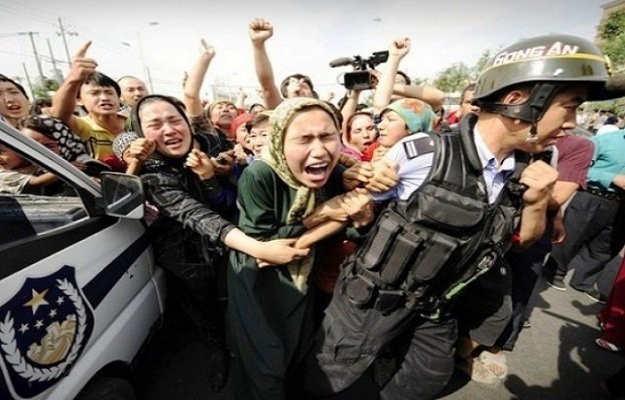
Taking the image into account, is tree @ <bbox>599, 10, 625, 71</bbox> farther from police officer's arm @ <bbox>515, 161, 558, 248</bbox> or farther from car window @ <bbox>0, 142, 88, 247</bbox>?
car window @ <bbox>0, 142, 88, 247</bbox>

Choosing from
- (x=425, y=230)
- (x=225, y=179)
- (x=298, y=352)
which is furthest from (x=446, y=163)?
(x=225, y=179)

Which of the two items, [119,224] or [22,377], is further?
[119,224]

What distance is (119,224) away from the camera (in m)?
1.67

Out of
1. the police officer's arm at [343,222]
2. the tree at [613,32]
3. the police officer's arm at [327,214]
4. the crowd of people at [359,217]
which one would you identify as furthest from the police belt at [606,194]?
the tree at [613,32]

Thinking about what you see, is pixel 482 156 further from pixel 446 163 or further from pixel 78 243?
pixel 78 243

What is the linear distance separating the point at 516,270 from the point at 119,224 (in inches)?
109

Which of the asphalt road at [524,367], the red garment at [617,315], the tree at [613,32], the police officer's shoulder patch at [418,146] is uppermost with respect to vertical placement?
the tree at [613,32]

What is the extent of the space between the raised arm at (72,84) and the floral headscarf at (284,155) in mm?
1454

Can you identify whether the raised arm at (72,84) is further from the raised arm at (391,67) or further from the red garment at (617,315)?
the red garment at (617,315)

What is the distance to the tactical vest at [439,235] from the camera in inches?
54.6

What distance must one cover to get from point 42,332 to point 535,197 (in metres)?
2.11

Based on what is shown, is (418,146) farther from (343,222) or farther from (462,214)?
(343,222)

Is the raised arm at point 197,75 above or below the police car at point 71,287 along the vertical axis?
above

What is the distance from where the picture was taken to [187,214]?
5.70 feet
